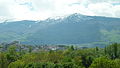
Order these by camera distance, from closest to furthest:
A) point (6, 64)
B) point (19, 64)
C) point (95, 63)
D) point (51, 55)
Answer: point (95, 63), point (19, 64), point (6, 64), point (51, 55)

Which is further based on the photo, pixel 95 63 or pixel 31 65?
pixel 31 65

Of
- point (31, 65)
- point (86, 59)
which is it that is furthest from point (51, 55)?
point (31, 65)

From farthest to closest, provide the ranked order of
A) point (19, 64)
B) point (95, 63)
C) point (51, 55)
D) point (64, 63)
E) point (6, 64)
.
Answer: point (51, 55), point (6, 64), point (19, 64), point (64, 63), point (95, 63)

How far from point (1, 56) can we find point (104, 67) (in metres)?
71.7

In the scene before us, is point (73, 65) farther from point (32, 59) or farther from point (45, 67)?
point (32, 59)

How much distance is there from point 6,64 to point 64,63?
143ft

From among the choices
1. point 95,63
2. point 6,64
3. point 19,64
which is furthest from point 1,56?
point 95,63

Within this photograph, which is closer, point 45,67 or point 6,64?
point 45,67

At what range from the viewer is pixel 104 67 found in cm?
14300

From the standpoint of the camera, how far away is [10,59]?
199500 mm

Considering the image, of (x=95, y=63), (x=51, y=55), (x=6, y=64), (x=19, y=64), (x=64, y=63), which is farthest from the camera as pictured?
(x=51, y=55)

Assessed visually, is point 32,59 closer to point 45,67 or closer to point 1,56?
point 1,56

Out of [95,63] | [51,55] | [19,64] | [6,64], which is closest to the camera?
[95,63]

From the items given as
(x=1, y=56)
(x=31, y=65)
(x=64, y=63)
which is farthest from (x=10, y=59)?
(x=64, y=63)
